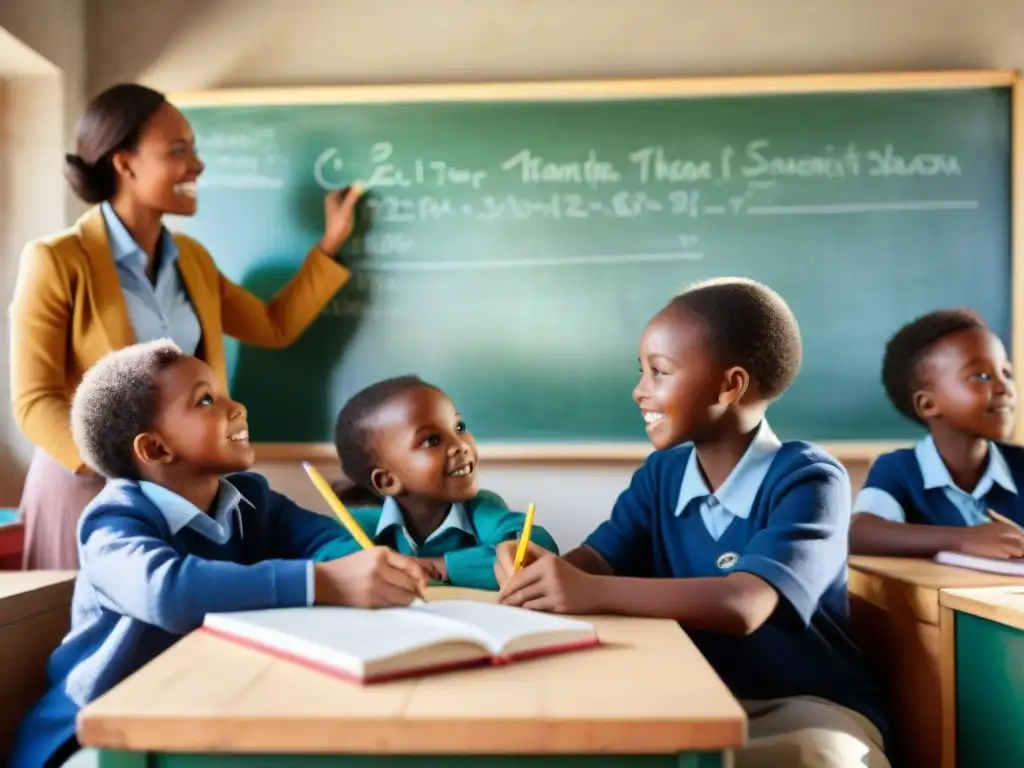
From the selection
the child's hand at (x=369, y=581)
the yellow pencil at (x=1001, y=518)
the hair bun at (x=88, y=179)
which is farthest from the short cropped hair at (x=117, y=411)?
the yellow pencil at (x=1001, y=518)

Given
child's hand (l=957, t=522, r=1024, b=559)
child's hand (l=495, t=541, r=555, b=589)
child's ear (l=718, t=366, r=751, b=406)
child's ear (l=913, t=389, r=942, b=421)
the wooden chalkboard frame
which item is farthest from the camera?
the wooden chalkboard frame

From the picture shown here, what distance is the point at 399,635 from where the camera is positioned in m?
0.96

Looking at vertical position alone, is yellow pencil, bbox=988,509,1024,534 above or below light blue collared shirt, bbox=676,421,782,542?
below

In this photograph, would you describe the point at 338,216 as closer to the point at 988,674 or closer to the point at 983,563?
the point at 983,563

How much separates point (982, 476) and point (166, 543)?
1618mm

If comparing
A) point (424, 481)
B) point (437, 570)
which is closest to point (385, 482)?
point (424, 481)

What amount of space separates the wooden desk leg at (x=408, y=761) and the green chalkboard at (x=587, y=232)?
2.00 m

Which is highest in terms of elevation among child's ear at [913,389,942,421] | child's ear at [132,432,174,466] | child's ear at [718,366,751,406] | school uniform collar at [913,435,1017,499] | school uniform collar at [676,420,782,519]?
child's ear at [718,366,751,406]

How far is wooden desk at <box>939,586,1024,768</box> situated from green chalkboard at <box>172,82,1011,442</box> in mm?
1350

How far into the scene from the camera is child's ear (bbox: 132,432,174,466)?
147 cm

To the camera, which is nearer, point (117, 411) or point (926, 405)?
point (117, 411)

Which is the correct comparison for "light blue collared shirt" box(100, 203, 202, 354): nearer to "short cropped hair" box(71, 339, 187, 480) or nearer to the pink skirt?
the pink skirt

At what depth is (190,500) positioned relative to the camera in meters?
1.50

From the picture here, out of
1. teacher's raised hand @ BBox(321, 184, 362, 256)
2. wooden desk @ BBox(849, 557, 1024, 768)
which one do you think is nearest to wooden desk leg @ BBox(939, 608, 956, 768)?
wooden desk @ BBox(849, 557, 1024, 768)
